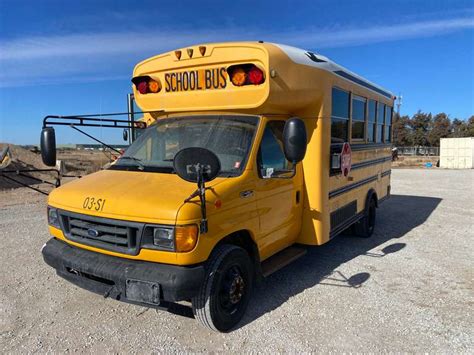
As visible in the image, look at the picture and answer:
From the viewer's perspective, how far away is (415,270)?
18.1ft

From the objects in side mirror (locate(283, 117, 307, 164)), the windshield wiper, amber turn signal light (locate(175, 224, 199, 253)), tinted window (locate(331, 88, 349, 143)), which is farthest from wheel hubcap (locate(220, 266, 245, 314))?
tinted window (locate(331, 88, 349, 143))

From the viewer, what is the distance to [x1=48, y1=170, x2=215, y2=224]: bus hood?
3176 millimetres

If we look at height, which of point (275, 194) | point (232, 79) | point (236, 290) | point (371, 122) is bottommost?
point (236, 290)

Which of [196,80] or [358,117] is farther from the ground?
[196,80]

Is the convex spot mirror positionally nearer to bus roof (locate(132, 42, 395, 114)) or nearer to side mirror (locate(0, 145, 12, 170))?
bus roof (locate(132, 42, 395, 114))

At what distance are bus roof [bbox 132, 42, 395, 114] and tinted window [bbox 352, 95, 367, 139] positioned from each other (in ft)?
3.91

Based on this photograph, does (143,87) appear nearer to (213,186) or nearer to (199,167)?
(213,186)

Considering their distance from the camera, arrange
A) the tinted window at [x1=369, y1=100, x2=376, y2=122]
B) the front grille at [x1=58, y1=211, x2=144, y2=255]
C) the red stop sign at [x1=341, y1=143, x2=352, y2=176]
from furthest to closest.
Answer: the tinted window at [x1=369, y1=100, x2=376, y2=122]
the red stop sign at [x1=341, y1=143, x2=352, y2=176]
the front grille at [x1=58, y1=211, x2=144, y2=255]

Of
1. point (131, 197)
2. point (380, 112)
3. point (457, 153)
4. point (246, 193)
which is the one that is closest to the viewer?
Result: point (131, 197)

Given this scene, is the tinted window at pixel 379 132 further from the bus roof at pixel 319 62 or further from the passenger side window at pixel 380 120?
the bus roof at pixel 319 62

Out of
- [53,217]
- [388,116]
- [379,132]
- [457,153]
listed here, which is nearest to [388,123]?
[388,116]

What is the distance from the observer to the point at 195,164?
3197 millimetres

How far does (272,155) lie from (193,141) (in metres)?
0.92

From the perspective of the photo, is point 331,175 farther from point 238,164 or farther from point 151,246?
point 151,246
